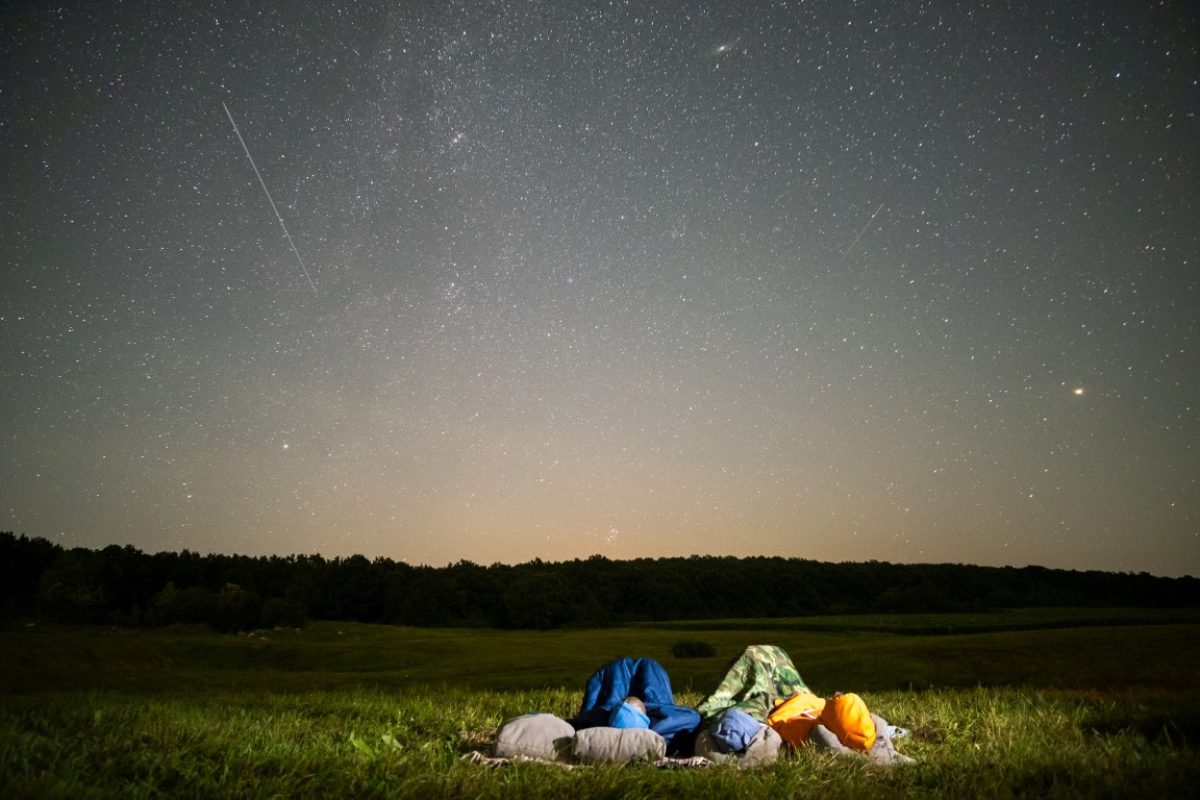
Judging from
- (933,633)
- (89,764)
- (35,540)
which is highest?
(35,540)

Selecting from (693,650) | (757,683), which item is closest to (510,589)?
(693,650)

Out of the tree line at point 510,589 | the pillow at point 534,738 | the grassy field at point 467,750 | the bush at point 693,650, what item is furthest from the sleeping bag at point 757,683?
the tree line at point 510,589

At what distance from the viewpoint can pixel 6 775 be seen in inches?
205

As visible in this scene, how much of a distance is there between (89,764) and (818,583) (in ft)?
347

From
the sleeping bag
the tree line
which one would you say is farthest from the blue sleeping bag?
the tree line

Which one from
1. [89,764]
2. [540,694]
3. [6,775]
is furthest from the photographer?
[540,694]

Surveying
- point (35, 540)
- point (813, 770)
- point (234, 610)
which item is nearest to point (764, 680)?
point (813, 770)

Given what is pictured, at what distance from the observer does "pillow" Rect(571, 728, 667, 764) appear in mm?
7668

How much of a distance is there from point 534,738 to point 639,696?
8.06 ft

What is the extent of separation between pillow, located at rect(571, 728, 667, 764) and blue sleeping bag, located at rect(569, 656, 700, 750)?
36.1 inches

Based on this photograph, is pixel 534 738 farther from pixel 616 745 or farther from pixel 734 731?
pixel 734 731

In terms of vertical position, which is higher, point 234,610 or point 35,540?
point 35,540

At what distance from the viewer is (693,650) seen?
46.4 meters

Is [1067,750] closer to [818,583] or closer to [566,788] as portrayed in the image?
[566,788]
